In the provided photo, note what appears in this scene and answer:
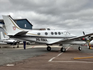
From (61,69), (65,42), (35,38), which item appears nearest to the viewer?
(61,69)

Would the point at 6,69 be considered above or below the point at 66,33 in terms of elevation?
below

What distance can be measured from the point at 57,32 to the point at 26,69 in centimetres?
1275

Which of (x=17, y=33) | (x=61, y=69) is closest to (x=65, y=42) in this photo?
(x=17, y=33)

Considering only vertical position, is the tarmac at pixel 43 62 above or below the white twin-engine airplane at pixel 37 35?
below

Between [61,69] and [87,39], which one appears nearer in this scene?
[61,69]

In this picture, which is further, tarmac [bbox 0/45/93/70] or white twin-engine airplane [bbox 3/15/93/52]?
white twin-engine airplane [bbox 3/15/93/52]

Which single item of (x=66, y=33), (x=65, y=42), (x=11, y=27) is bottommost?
(x=65, y=42)

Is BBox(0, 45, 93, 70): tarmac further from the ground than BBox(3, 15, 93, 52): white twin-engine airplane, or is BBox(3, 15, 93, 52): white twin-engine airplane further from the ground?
BBox(3, 15, 93, 52): white twin-engine airplane

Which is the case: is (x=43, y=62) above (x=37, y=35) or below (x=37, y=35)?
below

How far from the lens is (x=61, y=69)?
20.9ft

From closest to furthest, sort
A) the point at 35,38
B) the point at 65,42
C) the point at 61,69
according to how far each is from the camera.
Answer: the point at 61,69
the point at 65,42
the point at 35,38

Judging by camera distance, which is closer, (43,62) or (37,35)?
(43,62)

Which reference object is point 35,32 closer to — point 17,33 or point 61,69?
point 17,33

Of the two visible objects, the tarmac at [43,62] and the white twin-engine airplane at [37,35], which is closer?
the tarmac at [43,62]
